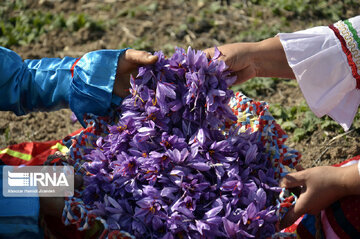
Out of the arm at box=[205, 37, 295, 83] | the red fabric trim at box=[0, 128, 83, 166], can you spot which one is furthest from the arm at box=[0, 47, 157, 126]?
the arm at box=[205, 37, 295, 83]

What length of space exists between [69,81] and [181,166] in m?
0.73

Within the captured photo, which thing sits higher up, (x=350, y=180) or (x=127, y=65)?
(x=127, y=65)

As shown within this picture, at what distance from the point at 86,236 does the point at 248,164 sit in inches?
28.8

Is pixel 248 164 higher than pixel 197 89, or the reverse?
pixel 197 89

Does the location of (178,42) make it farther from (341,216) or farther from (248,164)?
(341,216)

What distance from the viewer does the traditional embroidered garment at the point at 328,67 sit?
1903mm

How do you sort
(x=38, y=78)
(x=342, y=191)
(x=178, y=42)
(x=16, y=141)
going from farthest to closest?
(x=178, y=42), (x=16, y=141), (x=38, y=78), (x=342, y=191)

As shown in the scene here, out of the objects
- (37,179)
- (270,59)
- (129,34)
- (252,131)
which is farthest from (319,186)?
(129,34)

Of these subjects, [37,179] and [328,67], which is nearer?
[37,179]

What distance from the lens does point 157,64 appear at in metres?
1.77

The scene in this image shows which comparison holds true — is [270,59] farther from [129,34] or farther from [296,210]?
[129,34]

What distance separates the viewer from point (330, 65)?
6.34 feet

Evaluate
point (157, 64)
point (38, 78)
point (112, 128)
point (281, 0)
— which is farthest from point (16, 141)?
point (281, 0)

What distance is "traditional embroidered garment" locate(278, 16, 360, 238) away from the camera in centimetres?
190
